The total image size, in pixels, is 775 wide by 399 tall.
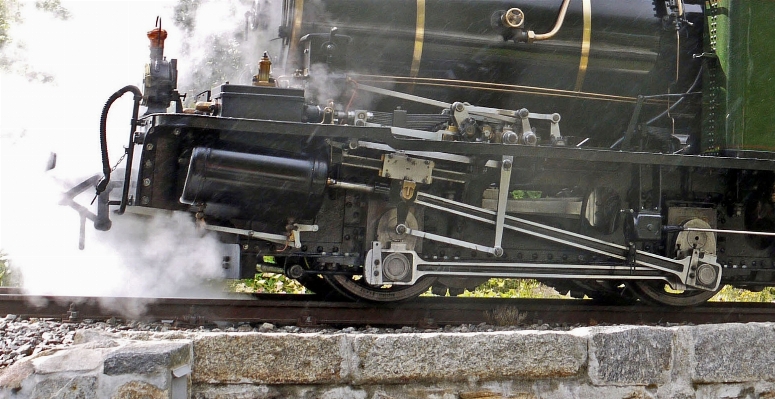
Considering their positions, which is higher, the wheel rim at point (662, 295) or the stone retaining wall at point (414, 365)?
the wheel rim at point (662, 295)

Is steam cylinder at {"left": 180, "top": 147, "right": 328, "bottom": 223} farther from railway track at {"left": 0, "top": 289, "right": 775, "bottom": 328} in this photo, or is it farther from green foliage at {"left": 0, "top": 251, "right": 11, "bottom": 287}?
green foliage at {"left": 0, "top": 251, "right": 11, "bottom": 287}

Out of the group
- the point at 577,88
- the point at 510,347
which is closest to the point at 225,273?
the point at 510,347

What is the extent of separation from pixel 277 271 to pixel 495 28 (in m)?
2.11

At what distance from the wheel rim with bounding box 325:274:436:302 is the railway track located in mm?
76

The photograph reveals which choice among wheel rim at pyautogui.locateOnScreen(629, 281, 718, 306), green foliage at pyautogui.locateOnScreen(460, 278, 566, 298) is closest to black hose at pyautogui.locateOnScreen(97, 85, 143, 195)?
wheel rim at pyautogui.locateOnScreen(629, 281, 718, 306)

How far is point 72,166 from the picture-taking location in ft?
16.0

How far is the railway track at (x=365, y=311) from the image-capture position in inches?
171

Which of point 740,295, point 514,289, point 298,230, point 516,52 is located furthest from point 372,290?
point 740,295

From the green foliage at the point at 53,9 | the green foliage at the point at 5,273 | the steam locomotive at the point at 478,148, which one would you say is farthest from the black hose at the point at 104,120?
the green foliage at the point at 5,273

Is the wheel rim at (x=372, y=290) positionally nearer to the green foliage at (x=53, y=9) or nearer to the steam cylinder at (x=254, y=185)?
the steam cylinder at (x=254, y=185)

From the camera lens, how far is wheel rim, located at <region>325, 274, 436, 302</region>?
488cm

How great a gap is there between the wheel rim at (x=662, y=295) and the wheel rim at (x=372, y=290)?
1.57 metres

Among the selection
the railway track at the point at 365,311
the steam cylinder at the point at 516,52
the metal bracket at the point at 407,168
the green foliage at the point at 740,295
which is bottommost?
the green foliage at the point at 740,295

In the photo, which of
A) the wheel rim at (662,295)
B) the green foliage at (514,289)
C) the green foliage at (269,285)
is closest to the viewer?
the wheel rim at (662,295)
